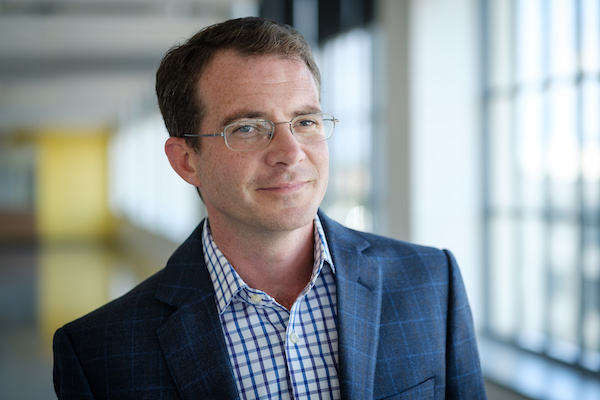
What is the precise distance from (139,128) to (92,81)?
3846 mm

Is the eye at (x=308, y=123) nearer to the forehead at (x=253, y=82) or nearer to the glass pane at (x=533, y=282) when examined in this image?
the forehead at (x=253, y=82)

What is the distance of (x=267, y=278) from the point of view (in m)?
1.50

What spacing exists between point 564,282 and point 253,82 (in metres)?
2.79

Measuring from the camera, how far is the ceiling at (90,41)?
589cm

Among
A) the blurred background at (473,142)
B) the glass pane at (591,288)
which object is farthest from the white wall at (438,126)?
the glass pane at (591,288)

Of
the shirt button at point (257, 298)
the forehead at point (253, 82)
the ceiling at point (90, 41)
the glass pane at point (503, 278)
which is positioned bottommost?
the glass pane at point (503, 278)

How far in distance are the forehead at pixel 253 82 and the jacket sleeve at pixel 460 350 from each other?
25.1 inches

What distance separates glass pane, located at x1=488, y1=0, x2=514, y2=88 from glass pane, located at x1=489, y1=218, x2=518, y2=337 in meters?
0.97

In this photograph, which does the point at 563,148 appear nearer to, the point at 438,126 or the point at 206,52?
the point at 438,126

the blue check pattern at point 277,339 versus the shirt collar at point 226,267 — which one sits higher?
the shirt collar at point 226,267

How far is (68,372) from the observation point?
4.56ft

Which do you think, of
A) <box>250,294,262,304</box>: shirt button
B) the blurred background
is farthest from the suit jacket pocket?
the blurred background

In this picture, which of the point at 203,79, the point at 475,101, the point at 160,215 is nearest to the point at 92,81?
the point at 160,215

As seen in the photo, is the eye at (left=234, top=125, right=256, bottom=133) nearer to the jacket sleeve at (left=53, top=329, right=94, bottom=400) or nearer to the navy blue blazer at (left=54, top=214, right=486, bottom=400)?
the navy blue blazer at (left=54, top=214, right=486, bottom=400)
